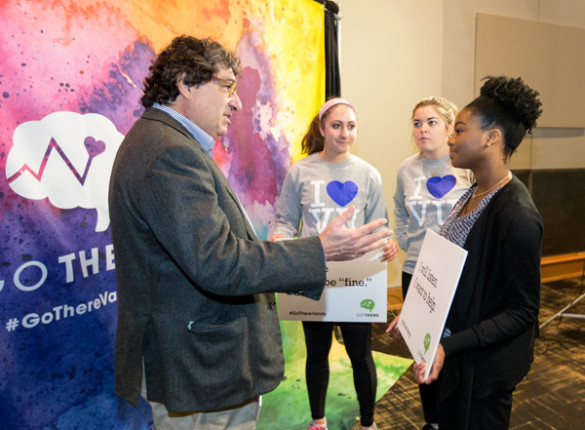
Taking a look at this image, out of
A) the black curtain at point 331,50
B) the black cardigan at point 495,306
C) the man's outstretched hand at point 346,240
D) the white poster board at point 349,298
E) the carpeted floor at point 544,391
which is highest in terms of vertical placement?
the black curtain at point 331,50

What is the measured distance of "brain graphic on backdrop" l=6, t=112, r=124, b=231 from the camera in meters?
1.80

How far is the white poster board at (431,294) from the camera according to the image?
1.23 metres

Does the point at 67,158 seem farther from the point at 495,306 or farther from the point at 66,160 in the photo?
the point at 495,306

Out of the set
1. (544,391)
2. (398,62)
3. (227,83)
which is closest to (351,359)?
(544,391)

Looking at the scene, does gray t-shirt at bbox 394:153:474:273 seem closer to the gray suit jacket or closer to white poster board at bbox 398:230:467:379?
white poster board at bbox 398:230:467:379

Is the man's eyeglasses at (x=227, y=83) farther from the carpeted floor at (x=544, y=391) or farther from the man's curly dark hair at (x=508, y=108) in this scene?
the carpeted floor at (x=544, y=391)

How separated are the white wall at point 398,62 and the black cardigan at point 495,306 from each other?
334cm

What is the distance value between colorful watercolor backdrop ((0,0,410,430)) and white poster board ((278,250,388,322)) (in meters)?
0.92

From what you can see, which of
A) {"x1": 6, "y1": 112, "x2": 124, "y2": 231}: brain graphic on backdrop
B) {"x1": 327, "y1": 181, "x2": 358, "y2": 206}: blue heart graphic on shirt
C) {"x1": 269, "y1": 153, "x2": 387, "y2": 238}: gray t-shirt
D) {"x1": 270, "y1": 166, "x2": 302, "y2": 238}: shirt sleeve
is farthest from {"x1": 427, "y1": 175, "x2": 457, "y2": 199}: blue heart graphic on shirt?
{"x1": 6, "y1": 112, "x2": 124, "y2": 231}: brain graphic on backdrop

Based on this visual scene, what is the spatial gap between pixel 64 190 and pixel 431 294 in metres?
1.57

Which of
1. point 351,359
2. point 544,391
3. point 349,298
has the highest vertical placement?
point 349,298

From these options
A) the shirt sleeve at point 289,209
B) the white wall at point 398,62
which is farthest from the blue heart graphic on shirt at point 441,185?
the white wall at point 398,62

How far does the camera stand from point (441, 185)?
243 cm

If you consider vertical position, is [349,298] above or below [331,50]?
below
